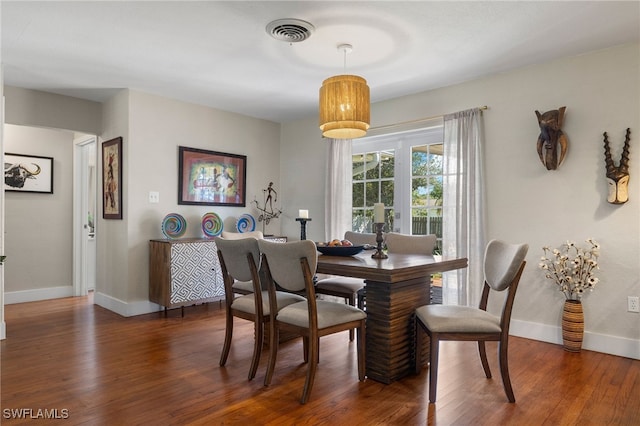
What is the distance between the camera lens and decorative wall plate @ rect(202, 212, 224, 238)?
474 centimetres

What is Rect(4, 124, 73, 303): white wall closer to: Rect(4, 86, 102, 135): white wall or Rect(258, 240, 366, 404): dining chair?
Rect(4, 86, 102, 135): white wall

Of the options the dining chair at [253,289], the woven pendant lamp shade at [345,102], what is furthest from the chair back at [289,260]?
the woven pendant lamp shade at [345,102]

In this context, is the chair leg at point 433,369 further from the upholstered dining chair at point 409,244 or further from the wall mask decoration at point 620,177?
the wall mask decoration at point 620,177

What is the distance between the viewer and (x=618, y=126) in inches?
121

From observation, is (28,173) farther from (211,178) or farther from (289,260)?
(289,260)

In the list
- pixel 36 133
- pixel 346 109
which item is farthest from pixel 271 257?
pixel 36 133

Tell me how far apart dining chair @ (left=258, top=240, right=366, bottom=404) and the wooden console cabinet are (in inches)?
68.1

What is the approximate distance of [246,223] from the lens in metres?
5.16

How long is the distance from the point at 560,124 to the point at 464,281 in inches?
60.8

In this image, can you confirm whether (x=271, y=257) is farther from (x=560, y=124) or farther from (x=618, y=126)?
(x=618, y=126)

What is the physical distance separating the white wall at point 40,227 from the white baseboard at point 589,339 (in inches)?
204

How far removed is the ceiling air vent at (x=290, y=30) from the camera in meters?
2.67

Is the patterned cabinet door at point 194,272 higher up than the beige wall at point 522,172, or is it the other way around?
the beige wall at point 522,172

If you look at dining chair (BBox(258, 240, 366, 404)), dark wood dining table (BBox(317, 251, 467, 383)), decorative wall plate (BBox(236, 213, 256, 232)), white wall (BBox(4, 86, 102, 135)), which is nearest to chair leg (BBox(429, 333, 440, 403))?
dark wood dining table (BBox(317, 251, 467, 383))
